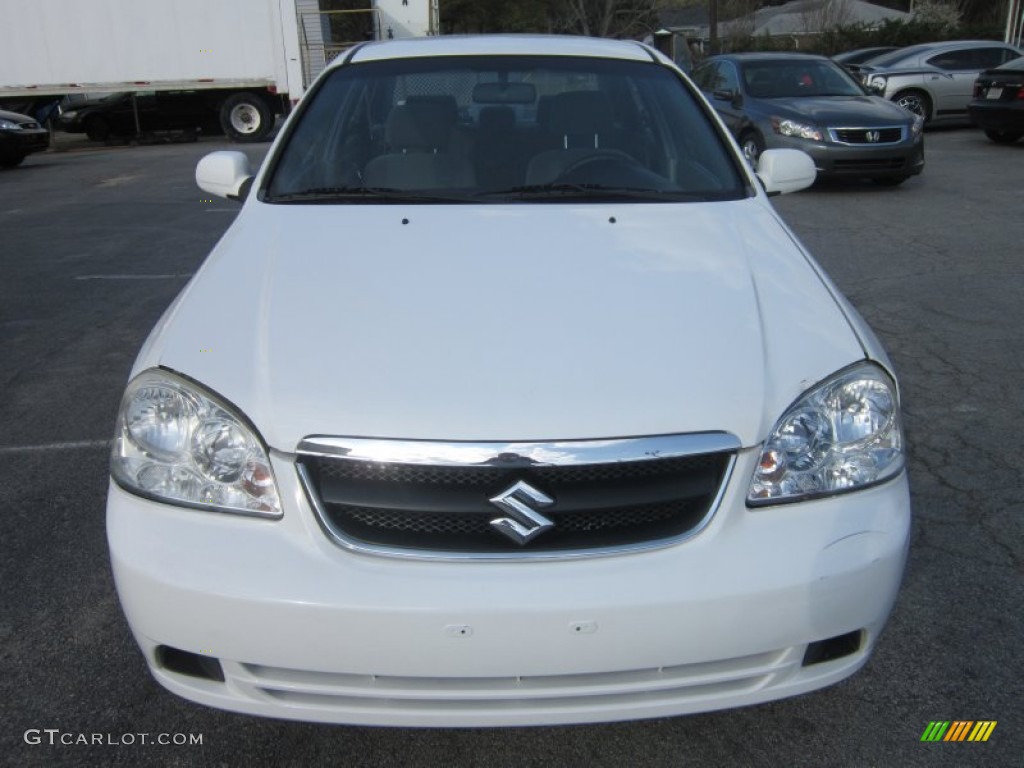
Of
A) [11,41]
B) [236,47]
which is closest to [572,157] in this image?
[236,47]

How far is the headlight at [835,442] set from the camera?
6.77 feet

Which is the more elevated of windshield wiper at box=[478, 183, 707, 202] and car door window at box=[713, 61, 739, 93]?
windshield wiper at box=[478, 183, 707, 202]

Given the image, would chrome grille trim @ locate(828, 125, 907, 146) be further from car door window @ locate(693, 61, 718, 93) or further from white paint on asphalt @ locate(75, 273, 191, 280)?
white paint on asphalt @ locate(75, 273, 191, 280)

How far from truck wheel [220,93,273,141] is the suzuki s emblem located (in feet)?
61.7

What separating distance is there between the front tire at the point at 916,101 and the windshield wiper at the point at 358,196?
1499 cm

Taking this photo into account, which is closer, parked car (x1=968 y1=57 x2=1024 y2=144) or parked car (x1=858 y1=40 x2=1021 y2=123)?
parked car (x1=968 y1=57 x2=1024 y2=144)

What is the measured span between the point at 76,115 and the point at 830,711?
21.7 metres

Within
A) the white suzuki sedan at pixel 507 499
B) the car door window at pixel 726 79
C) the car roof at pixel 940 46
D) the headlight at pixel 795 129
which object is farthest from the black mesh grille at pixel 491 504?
the car roof at pixel 940 46

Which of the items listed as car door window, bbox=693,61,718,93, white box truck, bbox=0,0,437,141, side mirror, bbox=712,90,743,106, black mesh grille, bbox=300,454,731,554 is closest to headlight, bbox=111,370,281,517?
black mesh grille, bbox=300,454,731,554

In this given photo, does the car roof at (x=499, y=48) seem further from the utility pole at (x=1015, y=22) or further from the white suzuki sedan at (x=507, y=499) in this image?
the utility pole at (x=1015, y=22)

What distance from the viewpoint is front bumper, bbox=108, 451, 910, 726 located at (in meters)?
1.88

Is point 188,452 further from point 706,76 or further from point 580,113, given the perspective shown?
point 706,76

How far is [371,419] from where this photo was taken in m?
1.99

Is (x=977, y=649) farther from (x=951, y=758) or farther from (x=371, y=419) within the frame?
(x=371, y=419)
